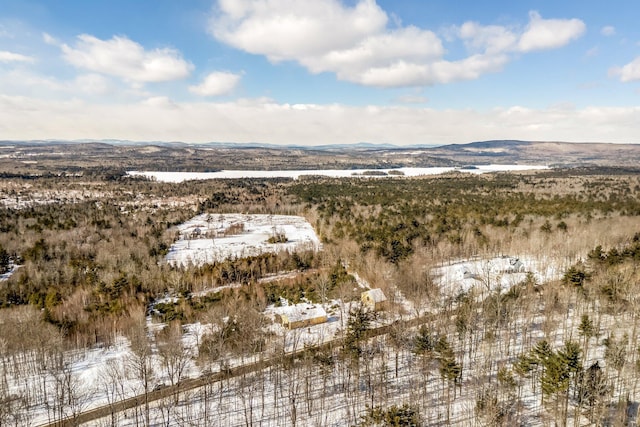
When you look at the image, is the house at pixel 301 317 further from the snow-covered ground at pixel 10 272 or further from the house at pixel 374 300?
the snow-covered ground at pixel 10 272

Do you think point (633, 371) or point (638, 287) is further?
point (638, 287)

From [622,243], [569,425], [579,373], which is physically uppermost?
[622,243]

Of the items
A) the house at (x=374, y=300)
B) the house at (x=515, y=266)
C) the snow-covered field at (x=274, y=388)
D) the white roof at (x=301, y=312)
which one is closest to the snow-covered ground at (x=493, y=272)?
the house at (x=515, y=266)

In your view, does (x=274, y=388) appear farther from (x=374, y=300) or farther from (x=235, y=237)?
(x=235, y=237)

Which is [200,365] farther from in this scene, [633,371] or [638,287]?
[638,287]

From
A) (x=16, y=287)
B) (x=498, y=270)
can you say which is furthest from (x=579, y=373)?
(x=16, y=287)

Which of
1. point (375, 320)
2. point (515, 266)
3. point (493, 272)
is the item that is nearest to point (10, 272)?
point (375, 320)

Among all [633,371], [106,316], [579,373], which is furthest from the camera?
[106,316]

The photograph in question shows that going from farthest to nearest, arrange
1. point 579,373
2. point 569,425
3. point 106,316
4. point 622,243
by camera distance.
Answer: point 622,243 → point 106,316 → point 579,373 → point 569,425
